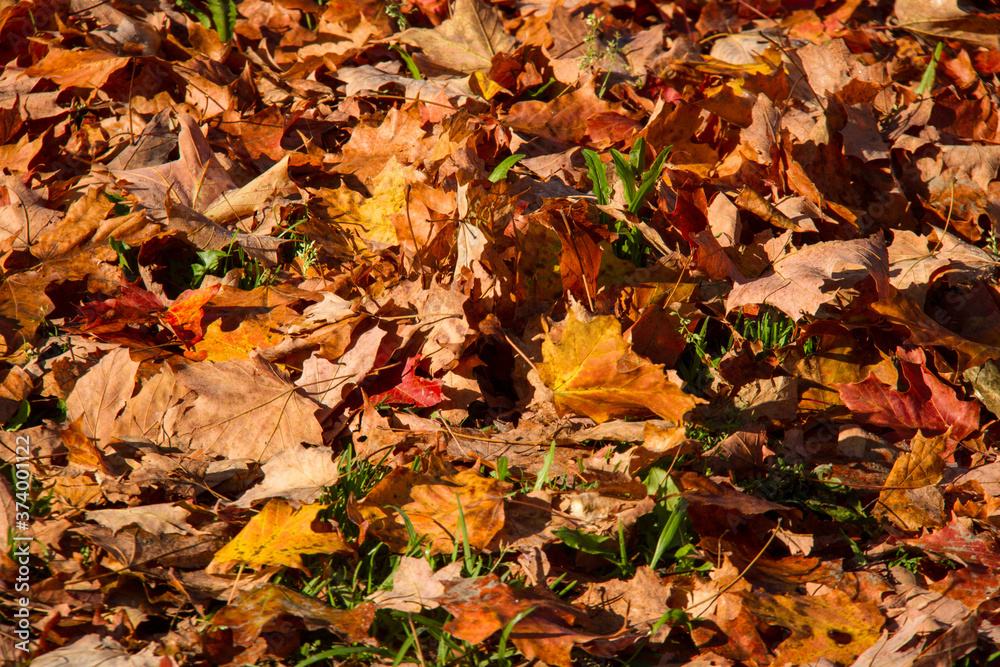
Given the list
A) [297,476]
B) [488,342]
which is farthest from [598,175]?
[297,476]

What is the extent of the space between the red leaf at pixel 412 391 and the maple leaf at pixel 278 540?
446mm

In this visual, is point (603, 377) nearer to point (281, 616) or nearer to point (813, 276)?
point (813, 276)

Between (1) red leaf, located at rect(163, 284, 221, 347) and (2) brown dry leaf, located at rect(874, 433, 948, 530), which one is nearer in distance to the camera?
(2) brown dry leaf, located at rect(874, 433, 948, 530)

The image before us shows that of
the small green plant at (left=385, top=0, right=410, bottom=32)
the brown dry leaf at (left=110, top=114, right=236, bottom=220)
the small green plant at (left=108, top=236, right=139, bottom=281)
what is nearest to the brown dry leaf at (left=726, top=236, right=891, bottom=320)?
the brown dry leaf at (left=110, top=114, right=236, bottom=220)

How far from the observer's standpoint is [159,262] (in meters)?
2.25

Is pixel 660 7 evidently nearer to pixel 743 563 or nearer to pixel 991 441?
pixel 991 441

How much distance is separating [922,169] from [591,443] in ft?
5.53

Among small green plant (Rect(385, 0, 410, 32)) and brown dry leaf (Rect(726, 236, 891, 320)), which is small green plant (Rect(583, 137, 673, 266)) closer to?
brown dry leaf (Rect(726, 236, 891, 320))

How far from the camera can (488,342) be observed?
1.99m

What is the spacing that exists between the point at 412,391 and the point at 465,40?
5.41 ft

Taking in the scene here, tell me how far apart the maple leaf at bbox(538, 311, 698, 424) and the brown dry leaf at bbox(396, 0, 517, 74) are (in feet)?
4.94

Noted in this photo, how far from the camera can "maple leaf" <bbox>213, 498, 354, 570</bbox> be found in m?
1.47

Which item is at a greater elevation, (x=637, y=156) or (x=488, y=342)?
(x=637, y=156)

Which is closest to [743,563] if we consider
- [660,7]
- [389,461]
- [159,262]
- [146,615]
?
[389,461]
